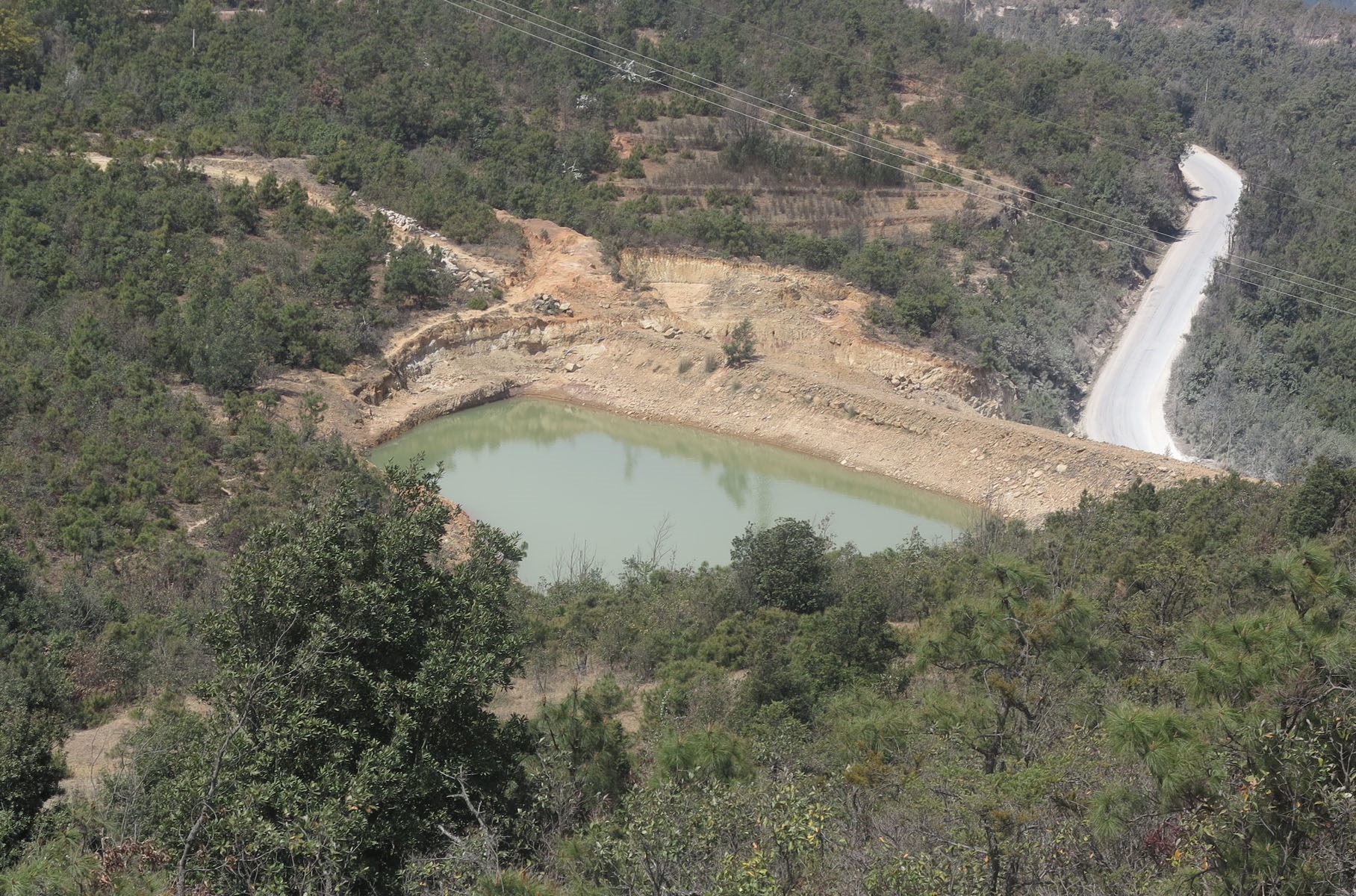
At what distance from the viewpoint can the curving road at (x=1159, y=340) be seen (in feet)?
105

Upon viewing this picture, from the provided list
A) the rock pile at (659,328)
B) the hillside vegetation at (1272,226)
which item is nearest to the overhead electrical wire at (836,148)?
the hillside vegetation at (1272,226)

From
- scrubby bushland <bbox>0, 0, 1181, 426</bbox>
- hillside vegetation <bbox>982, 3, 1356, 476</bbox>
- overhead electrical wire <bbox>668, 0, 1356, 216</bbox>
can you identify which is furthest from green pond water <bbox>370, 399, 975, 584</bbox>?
overhead electrical wire <bbox>668, 0, 1356, 216</bbox>

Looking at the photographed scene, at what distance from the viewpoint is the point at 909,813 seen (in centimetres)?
852

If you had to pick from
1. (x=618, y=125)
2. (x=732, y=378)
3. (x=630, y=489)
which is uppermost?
(x=618, y=125)

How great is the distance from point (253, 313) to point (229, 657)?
21.7 m

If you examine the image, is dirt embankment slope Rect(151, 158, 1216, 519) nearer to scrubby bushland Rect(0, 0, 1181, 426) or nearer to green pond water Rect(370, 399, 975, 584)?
green pond water Rect(370, 399, 975, 584)

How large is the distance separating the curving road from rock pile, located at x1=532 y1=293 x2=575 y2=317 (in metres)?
13.5

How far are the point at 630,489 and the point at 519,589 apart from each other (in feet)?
28.8

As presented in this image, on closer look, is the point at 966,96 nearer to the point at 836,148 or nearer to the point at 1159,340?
the point at 836,148

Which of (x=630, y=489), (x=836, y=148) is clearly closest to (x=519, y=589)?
(x=630, y=489)

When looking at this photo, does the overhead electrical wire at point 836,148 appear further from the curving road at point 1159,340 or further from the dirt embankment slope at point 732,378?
the dirt embankment slope at point 732,378

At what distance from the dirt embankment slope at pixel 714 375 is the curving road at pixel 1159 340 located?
3337 millimetres

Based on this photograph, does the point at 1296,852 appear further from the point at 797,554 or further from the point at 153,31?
the point at 153,31

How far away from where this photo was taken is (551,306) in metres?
34.0
